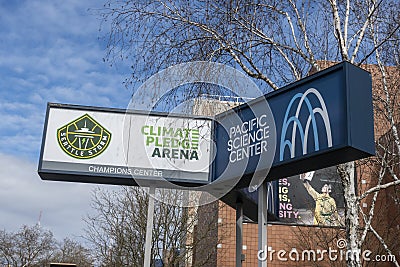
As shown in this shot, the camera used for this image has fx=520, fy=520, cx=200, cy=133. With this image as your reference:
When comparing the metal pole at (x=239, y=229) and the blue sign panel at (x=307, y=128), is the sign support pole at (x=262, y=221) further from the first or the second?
the metal pole at (x=239, y=229)

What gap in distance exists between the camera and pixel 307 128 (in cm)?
480

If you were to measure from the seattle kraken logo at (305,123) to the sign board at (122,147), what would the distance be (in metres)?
1.41

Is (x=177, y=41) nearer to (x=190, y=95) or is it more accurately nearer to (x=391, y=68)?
(x=190, y=95)

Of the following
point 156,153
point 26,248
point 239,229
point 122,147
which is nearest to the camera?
point 156,153

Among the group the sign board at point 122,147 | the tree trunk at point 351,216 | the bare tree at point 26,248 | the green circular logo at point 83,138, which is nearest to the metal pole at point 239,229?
the sign board at point 122,147

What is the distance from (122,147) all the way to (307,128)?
271cm

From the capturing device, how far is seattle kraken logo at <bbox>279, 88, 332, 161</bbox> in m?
4.61

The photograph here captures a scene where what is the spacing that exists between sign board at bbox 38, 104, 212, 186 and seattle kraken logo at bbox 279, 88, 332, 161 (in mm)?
→ 1414

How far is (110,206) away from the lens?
1973cm


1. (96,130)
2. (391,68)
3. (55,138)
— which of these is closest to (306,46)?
(96,130)

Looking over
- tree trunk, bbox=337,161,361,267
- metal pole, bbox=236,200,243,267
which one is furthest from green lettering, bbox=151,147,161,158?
tree trunk, bbox=337,161,361,267

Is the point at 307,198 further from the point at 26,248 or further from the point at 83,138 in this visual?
the point at 26,248

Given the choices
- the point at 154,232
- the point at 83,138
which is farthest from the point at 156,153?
the point at 154,232

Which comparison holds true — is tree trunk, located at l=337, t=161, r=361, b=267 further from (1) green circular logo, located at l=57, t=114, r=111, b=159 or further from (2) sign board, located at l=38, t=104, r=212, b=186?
(1) green circular logo, located at l=57, t=114, r=111, b=159
